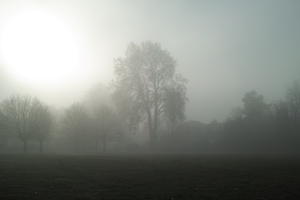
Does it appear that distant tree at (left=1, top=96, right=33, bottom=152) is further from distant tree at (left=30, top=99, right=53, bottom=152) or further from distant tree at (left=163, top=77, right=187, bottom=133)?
distant tree at (left=163, top=77, right=187, bottom=133)

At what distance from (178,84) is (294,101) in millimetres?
42662

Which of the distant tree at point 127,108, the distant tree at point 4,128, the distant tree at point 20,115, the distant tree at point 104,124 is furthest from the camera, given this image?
the distant tree at point 104,124

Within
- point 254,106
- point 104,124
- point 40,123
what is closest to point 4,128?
point 40,123

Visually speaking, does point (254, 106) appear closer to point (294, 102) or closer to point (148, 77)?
point (294, 102)

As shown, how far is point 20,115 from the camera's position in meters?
60.8

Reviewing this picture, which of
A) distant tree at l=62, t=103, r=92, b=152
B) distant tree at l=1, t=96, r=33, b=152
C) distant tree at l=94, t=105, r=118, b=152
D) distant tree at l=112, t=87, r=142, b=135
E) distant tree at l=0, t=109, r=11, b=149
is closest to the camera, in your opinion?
Result: distant tree at l=112, t=87, r=142, b=135

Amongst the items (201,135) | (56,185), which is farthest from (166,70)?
(56,185)

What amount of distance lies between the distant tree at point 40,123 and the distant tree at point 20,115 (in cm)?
82

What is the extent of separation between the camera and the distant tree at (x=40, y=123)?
58.8 m

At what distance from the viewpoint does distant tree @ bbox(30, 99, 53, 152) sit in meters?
58.8

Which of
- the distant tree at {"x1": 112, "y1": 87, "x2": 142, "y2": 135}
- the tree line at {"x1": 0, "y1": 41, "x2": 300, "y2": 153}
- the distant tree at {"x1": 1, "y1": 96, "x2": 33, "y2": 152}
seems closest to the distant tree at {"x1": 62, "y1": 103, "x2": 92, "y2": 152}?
the tree line at {"x1": 0, "y1": 41, "x2": 300, "y2": 153}

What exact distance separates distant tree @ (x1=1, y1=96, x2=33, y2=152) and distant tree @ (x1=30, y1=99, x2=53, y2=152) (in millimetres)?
818

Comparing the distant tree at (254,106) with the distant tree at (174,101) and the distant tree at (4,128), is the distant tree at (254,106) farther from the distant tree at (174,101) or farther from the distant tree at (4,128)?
the distant tree at (4,128)

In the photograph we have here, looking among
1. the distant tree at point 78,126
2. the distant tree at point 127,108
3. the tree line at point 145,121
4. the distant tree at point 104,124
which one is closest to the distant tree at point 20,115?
the tree line at point 145,121
